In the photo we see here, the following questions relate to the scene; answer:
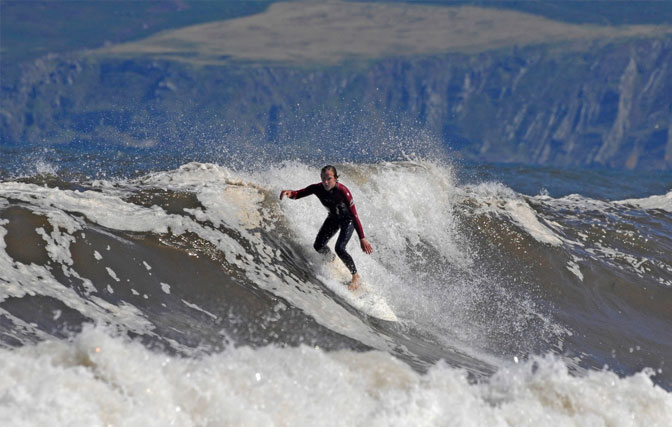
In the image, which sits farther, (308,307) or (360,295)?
(360,295)

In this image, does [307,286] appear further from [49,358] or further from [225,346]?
[49,358]

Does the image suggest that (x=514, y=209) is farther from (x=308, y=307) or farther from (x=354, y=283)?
(x=308, y=307)

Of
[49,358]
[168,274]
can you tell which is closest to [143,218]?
[168,274]

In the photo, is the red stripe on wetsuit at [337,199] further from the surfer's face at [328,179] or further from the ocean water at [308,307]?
the ocean water at [308,307]

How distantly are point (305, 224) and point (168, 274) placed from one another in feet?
10.8

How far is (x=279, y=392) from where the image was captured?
230 inches

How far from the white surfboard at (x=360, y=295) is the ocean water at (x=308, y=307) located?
104 mm

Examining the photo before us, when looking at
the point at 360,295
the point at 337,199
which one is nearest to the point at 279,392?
the point at 360,295

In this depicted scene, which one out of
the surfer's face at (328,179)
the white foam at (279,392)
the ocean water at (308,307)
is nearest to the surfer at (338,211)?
the surfer's face at (328,179)

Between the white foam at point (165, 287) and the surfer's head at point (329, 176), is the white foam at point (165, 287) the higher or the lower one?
the lower one

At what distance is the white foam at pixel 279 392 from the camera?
5.17 metres

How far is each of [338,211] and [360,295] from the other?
1.20m

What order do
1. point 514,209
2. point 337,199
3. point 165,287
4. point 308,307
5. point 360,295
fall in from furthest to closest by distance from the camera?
point 514,209 < point 337,199 < point 360,295 < point 308,307 < point 165,287

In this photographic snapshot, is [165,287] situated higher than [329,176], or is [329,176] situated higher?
[329,176]
